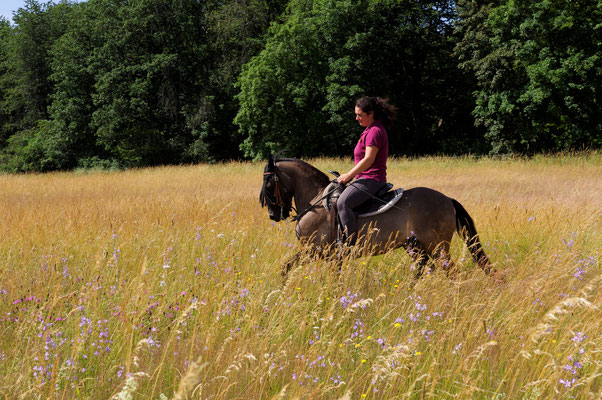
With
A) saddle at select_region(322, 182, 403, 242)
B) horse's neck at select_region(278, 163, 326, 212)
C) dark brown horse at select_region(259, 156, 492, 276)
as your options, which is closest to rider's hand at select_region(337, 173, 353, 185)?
saddle at select_region(322, 182, 403, 242)

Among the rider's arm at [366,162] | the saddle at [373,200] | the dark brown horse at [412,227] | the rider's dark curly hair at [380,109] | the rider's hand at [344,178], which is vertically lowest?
the dark brown horse at [412,227]

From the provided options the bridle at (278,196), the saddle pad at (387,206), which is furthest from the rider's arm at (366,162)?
the bridle at (278,196)

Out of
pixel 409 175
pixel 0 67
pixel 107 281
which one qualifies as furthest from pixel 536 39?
pixel 0 67

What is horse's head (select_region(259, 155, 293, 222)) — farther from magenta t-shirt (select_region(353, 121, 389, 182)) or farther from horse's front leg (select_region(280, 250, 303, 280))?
magenta t-shirt (select_region(353, 121, 389, 182))

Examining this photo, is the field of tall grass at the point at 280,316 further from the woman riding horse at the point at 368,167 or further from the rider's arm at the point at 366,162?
the rider's arm at the point at 366,162

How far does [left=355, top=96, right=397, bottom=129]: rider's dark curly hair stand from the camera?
186 inches

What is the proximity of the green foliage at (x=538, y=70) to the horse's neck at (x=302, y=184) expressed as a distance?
24.6 metres

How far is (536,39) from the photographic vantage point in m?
26.2

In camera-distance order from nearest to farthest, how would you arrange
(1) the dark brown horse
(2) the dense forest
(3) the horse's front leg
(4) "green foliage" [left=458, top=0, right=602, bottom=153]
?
(3) the horse's front leg → (1) the dark brown horse → (4) "green foliage" [left=458, top=0, right=602, bottom=153] → (2) the dense forest

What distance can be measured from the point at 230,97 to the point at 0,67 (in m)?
25.9

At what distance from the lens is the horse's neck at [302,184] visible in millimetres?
Result: 5203

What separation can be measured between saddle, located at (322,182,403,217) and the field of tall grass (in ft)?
2.12

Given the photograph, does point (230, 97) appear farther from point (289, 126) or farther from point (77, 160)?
point (77, 160)

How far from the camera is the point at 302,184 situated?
5.22 meters
